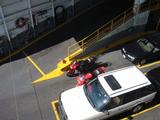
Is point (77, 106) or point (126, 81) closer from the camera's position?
point (77, 106)

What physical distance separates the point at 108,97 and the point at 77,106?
1661 millimetres

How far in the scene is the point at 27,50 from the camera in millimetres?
17719

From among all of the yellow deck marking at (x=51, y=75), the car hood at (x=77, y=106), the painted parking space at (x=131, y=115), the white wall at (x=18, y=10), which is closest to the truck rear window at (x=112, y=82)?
the car hood at (x=77, y=106)

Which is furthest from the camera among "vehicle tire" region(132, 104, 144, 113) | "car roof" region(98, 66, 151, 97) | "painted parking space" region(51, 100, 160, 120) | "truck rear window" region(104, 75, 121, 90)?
"painted parking space" region(51, 100, 160, 120)

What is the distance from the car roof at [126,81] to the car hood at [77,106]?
121cm

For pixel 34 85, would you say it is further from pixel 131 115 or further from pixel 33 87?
pixel 131 115

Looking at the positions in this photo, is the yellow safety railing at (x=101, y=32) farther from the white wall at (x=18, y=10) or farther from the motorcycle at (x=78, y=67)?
the white wall at (x=18, y=10)

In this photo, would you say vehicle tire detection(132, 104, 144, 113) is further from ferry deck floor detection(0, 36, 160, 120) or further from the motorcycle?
the motorcycle

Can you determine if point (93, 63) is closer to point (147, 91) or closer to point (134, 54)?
point (134, 54)

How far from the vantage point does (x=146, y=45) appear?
1606cm

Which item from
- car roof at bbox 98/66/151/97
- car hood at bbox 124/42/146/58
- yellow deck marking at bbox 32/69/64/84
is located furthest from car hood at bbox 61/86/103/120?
car hood at bbox 124/42/146/58

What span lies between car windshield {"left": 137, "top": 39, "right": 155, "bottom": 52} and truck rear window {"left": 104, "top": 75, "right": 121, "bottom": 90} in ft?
14.9

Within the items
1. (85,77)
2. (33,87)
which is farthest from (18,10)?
(85,77)

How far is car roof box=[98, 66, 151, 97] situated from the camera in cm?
1194
